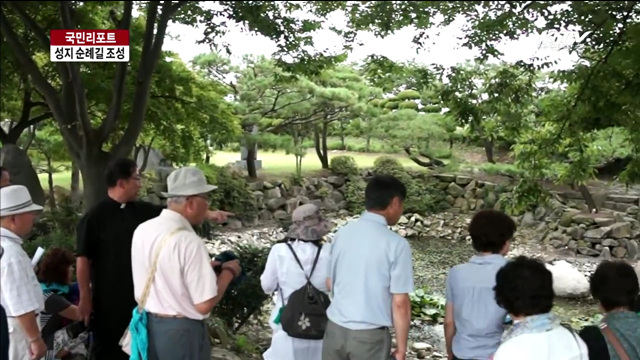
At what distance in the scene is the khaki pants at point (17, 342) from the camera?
7.14 ft

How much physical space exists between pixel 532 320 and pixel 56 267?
6.83 feet

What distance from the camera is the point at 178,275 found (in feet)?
6.91

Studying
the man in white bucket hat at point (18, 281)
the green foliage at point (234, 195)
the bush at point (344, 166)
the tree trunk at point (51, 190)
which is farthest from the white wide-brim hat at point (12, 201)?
the bush at point (344, 166)

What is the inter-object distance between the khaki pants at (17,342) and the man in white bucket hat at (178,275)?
1.44ft

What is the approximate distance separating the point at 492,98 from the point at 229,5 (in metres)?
2.08

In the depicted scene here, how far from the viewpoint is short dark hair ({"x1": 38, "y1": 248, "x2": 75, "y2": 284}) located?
8.88 feet

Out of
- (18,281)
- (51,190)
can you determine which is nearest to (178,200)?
(18,281)

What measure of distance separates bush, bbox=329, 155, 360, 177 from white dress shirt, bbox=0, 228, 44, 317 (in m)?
13.8

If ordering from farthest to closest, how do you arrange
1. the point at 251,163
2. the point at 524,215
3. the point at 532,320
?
the point at 524,215, the point at 251,163, the point at 532,320

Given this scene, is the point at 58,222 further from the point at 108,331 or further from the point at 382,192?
the point at 382,192

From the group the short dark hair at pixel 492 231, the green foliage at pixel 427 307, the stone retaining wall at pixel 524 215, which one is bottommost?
the green foliage at pixel 427 307

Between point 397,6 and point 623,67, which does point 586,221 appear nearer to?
point 623,67

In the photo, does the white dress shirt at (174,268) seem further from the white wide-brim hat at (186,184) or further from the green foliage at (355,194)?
the green foliage at (355,194)

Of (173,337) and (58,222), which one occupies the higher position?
(173,337)
